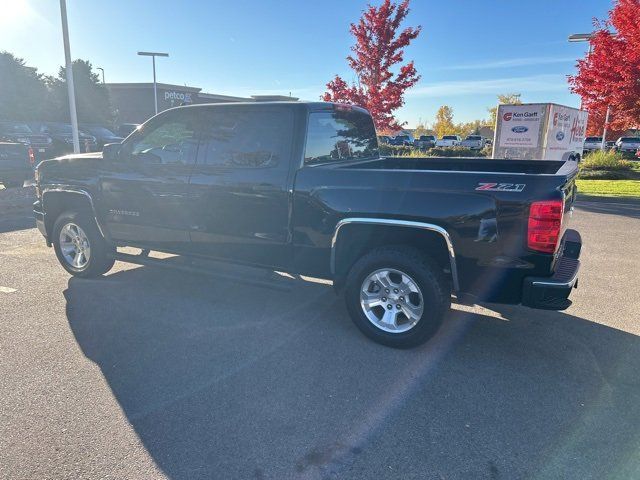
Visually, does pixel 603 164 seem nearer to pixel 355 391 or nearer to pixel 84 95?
pixel 355 391

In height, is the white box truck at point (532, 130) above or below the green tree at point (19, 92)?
below

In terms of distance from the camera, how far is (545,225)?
10.8 ft

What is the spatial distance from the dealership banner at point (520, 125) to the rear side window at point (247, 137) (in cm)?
1301

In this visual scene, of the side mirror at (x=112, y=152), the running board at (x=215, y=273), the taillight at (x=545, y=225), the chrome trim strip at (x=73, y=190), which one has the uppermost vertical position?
the side mirror at (x=112, y=152)

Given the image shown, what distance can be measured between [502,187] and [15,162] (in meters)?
13.5

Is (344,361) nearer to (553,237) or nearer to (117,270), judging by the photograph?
(553,237)

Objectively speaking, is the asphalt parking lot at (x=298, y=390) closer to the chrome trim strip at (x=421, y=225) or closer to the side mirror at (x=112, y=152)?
the chrome trim strip at (x=421, y=225)

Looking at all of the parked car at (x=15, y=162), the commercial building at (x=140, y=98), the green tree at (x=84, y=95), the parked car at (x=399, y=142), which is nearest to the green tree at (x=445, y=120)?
the parked car at (x=399, y=142)

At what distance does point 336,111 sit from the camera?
4.82 meters

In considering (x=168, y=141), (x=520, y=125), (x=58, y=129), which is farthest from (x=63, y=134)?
(x=168, y=141)

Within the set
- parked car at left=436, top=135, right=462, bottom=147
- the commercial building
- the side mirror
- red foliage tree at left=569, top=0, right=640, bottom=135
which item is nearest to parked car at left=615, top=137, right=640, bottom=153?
parked car at left=436, top=135, right=462, bottom=147

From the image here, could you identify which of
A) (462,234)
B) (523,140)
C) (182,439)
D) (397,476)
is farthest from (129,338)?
(523,140)

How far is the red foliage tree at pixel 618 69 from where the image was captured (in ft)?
35.7

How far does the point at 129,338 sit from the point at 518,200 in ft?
11.1
